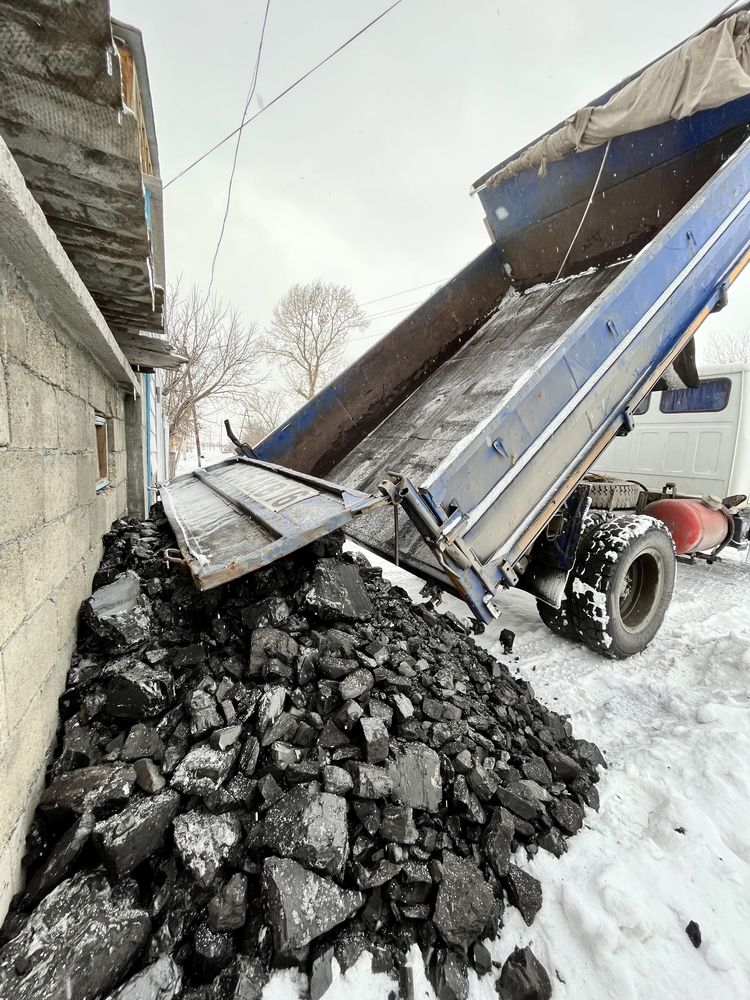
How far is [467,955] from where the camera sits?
5.05 ft

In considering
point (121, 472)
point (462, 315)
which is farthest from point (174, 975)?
point (462, 315)

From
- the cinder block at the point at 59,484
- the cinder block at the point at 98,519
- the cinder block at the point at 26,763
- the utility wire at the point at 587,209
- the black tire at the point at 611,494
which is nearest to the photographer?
the cinder block at the point at 26,763

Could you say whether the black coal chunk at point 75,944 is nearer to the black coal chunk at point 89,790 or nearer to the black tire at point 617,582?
the black coal chunk at point 89,790

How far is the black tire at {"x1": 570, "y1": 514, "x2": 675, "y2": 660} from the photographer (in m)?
3.28

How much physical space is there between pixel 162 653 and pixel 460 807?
1.61 meters

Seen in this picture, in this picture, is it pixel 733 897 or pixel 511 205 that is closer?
pixel 733 897

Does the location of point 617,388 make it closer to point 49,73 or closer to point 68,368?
point 49,73

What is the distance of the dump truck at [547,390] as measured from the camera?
247cm

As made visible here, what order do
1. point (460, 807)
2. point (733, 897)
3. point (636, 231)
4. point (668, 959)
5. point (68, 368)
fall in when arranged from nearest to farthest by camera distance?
point (668, 959) < point (733, 897) < point (460, 807) < point (68, 368) < point (636, 231)

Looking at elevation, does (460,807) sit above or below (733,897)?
above

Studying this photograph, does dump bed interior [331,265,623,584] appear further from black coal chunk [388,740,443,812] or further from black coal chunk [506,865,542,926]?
black coal chunk [506,865,542,926]

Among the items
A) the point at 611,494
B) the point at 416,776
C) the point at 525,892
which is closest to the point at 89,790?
the point at 416,776

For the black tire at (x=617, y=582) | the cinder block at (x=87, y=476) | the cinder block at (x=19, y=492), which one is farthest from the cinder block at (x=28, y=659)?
the black tire at (x=617, y=582)

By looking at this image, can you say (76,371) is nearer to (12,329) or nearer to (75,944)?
(12,329)
